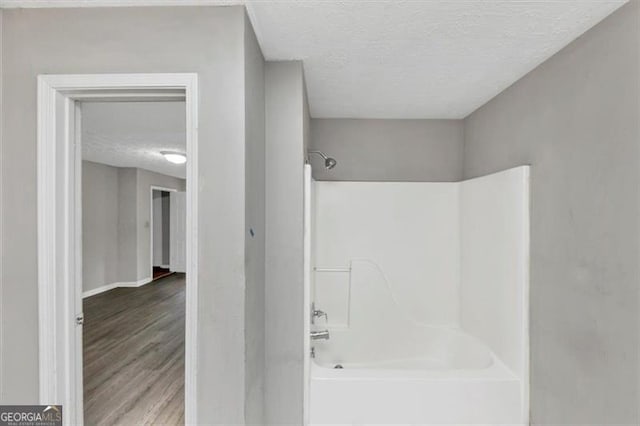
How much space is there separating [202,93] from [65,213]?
2.77 ft

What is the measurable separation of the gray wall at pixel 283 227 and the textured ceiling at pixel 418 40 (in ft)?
0.70

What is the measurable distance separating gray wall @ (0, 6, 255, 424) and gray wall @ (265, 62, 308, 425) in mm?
489

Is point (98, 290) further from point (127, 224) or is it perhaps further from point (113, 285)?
point (127, 224)

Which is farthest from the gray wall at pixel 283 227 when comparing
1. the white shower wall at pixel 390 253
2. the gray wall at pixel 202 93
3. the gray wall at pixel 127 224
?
the gray wall at pixel 127 224

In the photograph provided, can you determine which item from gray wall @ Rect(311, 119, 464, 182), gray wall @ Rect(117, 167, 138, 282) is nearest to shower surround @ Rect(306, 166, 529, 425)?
gray wall @ Rect(311, 119, 464, 182)

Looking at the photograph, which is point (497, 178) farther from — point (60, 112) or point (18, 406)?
point (18, 406)

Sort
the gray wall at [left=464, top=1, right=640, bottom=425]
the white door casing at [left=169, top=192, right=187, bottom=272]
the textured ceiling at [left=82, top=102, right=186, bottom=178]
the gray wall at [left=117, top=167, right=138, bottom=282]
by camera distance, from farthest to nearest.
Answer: the white door casing at [left=169, top=192, right=187, bottom=272]
the gray wall at [left=117, top=167, right=138, bottom=282]
the textured ceiling at [left=82, top=102, right=186, bottom=178]
the gray wall at [left=464, top=1, right=640, bottom=425]

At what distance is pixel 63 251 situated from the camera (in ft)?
4.88

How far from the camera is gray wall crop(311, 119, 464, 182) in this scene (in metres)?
3.14

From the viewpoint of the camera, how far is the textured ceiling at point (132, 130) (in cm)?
267

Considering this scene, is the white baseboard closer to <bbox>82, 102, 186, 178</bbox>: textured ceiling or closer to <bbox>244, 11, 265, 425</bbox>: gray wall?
<bbox>82, 102, 186, 178</bbox>: textured ceiling

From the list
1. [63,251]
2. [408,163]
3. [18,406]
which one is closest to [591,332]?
[408,163]

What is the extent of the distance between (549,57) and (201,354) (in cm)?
235

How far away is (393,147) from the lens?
315cm
